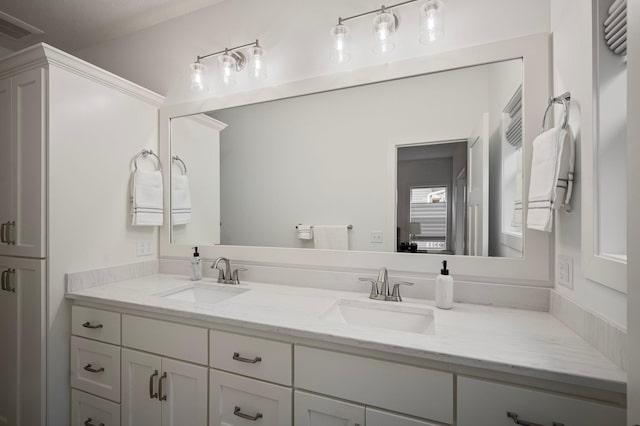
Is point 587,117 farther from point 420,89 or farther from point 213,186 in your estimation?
point 213,186

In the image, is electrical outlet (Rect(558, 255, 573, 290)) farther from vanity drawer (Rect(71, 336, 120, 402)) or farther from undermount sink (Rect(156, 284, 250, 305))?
vanity drawer (Rect(71, 336, 120, 402))

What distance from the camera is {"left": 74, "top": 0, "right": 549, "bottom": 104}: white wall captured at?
50.1 inches

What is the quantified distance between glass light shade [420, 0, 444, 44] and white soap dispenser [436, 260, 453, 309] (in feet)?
3.49

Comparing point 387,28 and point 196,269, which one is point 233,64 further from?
point 196,269

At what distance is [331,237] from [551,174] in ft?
3.21

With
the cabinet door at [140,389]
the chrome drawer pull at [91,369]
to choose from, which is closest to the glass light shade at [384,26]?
the cabinet door at [140,389]

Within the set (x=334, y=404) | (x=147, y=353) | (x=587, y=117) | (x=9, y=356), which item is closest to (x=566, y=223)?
(x=587, y=117)

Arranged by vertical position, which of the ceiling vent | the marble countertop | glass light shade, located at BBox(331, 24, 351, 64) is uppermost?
the ceiling vent

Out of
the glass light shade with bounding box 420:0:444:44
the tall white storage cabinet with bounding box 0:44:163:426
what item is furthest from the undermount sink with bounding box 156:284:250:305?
the glass light shade with bounding box 420:0:444:44

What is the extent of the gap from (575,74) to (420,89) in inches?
22.9

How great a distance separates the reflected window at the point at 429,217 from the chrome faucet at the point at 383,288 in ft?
0.72

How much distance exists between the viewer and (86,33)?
7.07ft

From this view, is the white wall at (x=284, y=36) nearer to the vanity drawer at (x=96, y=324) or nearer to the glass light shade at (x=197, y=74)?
the glass light shade at (x=197, y=74)

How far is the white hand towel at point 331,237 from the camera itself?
1544mm
